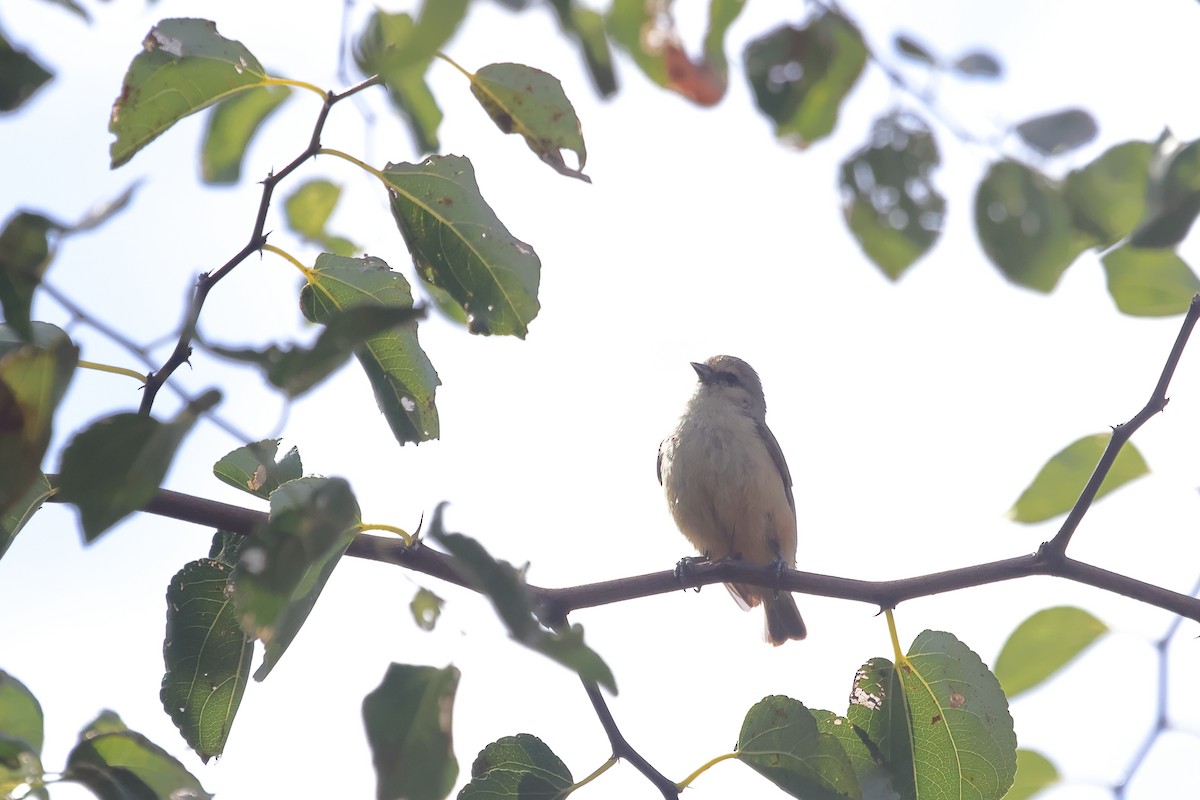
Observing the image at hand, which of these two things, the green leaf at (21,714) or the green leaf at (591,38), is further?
the green leaf at (21,714)

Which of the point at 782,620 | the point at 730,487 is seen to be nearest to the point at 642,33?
the point at 730,487

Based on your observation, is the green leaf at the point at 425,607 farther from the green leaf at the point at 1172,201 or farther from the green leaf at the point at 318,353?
the green leaf at the point at 1172,201

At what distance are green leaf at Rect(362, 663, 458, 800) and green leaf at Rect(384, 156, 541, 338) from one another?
1001mm

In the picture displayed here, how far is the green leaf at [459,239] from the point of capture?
8.70ft

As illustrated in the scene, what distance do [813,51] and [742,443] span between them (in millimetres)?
6396

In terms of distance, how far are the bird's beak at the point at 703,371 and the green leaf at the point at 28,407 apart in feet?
24.2

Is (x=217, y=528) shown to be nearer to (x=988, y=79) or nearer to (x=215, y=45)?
(x=215, y=45)

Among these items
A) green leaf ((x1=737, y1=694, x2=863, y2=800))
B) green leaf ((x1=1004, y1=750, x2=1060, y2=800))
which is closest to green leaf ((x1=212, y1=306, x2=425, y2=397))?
green leaf ((x1=737, y1=694, x2=863, y2=800))

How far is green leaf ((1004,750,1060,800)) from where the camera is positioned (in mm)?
3072

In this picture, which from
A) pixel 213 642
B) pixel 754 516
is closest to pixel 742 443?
pixel 754 516

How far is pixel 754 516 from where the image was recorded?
7457 millimetres

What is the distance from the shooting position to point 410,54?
1047mm

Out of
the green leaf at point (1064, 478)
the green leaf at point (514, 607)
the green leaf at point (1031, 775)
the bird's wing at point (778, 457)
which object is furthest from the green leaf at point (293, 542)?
the bird's wing at point (778, 457)

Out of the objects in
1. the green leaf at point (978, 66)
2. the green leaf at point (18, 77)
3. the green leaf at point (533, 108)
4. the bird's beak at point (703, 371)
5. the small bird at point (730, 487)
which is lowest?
the green leaf at point (978, 66)
